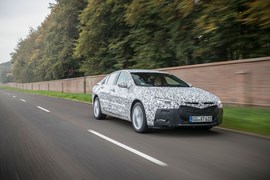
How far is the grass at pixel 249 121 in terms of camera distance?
7.77 meters

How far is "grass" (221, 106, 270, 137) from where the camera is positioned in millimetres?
7767

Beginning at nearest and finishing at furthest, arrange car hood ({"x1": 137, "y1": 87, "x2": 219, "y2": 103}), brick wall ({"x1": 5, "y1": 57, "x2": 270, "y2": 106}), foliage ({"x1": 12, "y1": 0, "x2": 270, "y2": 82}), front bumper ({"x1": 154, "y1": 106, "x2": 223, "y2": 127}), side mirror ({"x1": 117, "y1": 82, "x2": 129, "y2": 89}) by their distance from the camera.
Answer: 1. front bumper ({"x1": 154, "y1": 106, "x2": 223, "y2": 127})
2. car hood ({"x1": 137, "y1": 87, "x2": 219, "y2": 103})
3. side mirror ({"x1": 117, "y1": 82, "x2": 129, "y2": 89})
4. brick wall ({"x1": 5, "y1": 57, "x2": 270, "y2": 106})
5. foliage ({"x1": 12, "y1": 0, "x2": 270, "y2": 82})

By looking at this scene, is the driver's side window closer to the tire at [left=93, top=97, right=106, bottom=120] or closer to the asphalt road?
the asphalt road

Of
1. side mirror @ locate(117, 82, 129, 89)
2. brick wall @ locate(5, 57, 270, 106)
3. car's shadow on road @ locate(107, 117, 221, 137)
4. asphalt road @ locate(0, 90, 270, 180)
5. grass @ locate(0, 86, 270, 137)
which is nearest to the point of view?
asphalt road @ locate(0, 90, 270, 180)

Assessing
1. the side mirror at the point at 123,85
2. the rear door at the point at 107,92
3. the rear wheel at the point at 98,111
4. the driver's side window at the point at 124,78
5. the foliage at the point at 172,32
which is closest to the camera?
the side mirror at the point at 123,85

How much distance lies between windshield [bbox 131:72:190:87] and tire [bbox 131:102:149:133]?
75cm

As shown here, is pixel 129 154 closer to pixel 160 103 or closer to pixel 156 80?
pixel 160 103

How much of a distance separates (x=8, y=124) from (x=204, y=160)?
636cm

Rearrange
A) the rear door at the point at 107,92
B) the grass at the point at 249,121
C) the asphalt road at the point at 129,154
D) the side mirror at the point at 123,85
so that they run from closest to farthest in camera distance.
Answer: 1. the asphalt road at the point at 129,154
2. the grass at the point at 249,121
3. the side mirror at the point at 123,85
4. the rear door at the point at 107,92

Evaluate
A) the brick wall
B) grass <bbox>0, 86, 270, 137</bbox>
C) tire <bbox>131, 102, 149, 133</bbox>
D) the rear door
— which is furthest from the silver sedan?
the brick wall

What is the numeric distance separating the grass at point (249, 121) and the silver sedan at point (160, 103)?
40.2 inches

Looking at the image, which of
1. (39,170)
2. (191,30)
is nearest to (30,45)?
(191,30)

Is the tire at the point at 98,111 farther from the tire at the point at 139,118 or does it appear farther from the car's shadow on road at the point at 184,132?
the tire at the point at 139,118

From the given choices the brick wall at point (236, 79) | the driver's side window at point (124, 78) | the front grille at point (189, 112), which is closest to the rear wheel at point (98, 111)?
the driver's side window at point (124, 78)
